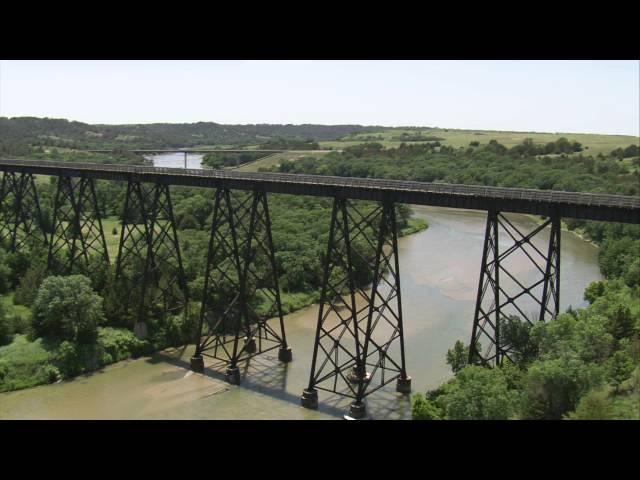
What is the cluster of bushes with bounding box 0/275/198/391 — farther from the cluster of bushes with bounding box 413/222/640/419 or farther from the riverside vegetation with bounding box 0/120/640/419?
the cluster of bushes with bounding box 413/222/640/419

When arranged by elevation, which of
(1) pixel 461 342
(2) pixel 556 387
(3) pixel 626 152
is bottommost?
(1) pixel 461 342

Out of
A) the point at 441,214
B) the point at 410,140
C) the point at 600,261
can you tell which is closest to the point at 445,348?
the point at 600,261

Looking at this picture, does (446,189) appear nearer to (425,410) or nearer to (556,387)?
(425,410)

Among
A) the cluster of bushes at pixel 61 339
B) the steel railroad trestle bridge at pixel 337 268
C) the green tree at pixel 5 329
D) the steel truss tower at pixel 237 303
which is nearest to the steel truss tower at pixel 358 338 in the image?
the steel railroad trestle bridge at pixel 337 268

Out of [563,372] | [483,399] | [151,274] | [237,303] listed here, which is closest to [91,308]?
[151,274]

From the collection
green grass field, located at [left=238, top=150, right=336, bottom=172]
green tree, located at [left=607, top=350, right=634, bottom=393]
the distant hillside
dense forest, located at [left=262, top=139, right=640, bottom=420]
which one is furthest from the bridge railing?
the distant hillside
